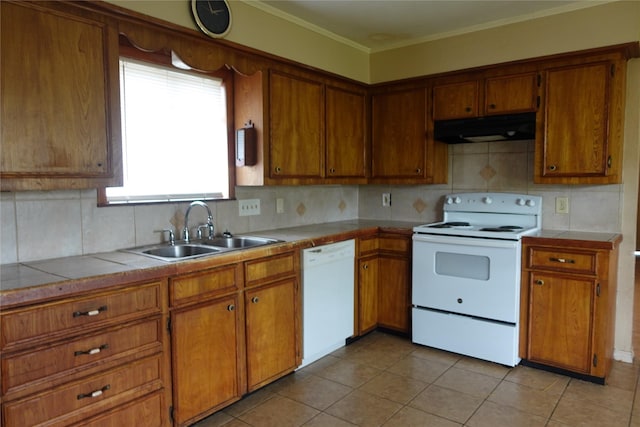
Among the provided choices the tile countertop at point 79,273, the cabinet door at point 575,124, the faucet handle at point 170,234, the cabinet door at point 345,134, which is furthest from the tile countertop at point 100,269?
the cabinet door at point 345,134

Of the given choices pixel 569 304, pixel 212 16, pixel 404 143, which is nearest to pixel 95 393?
pixel 212 16

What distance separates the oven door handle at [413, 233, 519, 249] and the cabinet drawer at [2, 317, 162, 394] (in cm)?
195

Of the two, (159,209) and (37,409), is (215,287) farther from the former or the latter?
(37,409)

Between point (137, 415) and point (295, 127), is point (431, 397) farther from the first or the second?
point (295, 127)

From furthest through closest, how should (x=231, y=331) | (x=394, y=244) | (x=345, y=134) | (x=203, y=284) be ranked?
1. (x=345, y=134)
2. (x=394, y=244)
3. (x=231, y=331)
4. (x=203, y=284)

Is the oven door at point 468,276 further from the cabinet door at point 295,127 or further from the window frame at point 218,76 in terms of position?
the window frame at point 218,76

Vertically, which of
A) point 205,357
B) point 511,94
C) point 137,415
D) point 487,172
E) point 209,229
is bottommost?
point 137,415

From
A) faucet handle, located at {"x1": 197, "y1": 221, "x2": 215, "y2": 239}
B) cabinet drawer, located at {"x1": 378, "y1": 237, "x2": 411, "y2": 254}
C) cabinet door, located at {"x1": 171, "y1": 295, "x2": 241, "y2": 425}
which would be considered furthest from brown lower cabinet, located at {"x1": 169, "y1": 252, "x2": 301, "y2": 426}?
cabinet drawer, located at {"x1": 378, "y1": 237, "x2": 411, "y2": 254}

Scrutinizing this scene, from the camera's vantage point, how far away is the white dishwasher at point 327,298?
9.36 feet

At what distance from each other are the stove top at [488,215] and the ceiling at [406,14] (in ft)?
4.22

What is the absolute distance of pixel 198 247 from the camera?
2613 mm

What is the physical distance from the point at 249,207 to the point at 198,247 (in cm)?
65

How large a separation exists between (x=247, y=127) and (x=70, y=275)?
1.55m

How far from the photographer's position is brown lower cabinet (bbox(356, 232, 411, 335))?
337 centimetres
